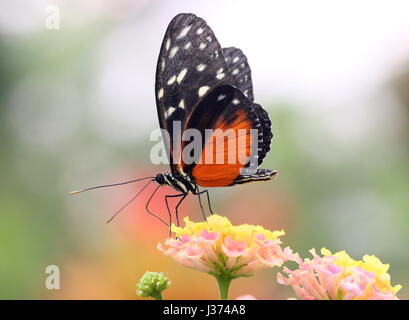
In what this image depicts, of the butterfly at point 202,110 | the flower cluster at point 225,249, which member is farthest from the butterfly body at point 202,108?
the flower cluster at point 225,249

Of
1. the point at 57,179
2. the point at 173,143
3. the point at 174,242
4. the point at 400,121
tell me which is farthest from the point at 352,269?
the point at 400,121

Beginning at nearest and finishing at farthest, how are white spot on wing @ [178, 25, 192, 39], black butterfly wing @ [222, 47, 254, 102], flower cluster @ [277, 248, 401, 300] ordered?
Result: 1. flower cluster @ [277, 248, 401, 300]
2. white spot on wing @ [178, 25, 192, 39]
3. black butterfly wing @ [222, 47, 254, 102]

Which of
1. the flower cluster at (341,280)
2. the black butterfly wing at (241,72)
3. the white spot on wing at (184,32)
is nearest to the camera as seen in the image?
the flower cluster at (341,280)

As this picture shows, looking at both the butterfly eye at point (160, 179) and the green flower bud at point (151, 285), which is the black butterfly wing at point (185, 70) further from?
the green flower bud at point (151, 285)

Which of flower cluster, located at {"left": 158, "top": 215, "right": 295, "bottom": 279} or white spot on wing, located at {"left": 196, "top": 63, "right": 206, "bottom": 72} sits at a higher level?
white spot on wing, located at {"left": 196, "top": 63, "right": 206, "bottom": 72}

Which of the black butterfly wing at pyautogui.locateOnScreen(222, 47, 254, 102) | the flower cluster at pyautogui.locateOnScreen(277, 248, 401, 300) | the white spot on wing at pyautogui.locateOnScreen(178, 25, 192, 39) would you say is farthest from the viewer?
the black butterfly wing at pyautogui.locateOnScreen(222, 47, 254, 102)

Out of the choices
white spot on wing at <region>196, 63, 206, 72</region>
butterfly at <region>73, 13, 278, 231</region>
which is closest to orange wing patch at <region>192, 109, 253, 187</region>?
butterfly at <region>73, 13, 278, 231</region>

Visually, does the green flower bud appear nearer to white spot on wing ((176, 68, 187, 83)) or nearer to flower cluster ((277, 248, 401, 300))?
flower cluster ((277, 248, 401, 300))
